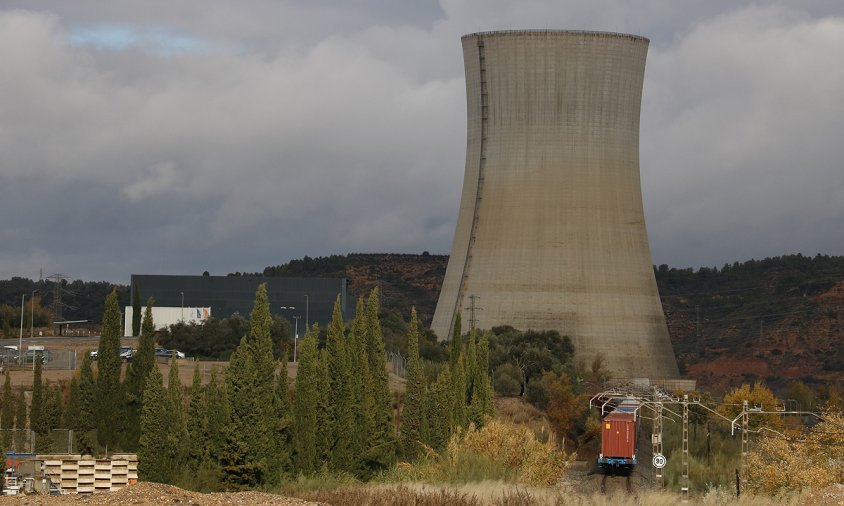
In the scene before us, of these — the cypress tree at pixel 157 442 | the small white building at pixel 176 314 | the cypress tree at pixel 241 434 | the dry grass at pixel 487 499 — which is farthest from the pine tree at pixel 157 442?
the small white building at pixel 176 314

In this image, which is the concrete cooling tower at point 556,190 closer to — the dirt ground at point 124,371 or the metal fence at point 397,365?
the dirt ground at point 124,371

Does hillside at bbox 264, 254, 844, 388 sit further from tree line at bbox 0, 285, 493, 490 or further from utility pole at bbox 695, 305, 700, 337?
tree line at bbox 0, 285, 493, 490

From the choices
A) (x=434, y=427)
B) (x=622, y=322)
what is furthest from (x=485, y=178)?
(x=434, y=427)

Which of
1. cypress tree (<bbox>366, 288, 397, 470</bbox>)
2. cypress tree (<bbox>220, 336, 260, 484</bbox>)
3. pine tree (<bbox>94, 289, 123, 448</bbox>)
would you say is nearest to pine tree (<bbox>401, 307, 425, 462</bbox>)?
cypress tree (<bbox>366, 288, 397, 470</bbox>)

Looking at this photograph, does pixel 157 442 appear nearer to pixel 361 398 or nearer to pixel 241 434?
pixel 241 434

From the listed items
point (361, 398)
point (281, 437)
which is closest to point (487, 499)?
point (281, 437)

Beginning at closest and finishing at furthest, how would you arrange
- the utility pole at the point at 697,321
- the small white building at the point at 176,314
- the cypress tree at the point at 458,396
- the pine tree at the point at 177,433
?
the pine tree at the point at 177,433 → the cypress tree at the point at 458,396 → the small white building at the point at 176,314 → the utility pole at the point at 697,321

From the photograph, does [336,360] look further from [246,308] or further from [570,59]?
[246,308]
